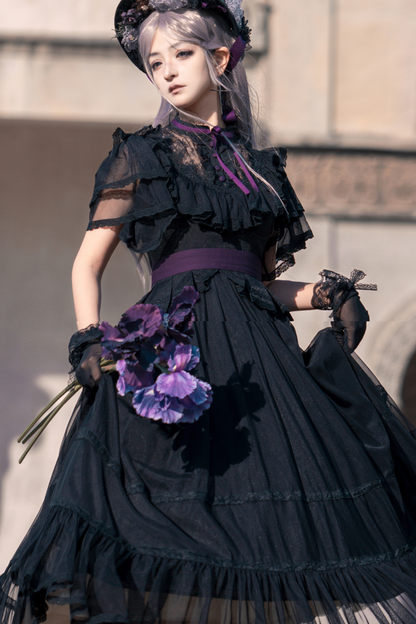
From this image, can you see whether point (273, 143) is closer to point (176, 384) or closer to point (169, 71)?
point (169, 71)

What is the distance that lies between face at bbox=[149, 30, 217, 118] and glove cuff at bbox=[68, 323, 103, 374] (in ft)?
2.58

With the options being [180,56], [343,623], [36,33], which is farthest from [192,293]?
[36,33]

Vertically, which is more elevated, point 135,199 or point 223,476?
point 135,199

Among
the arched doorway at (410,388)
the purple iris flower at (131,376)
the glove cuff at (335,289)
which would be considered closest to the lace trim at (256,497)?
the purple iris flower at (131,376)

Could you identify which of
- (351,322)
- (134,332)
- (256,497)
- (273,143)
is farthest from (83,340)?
(273,143)

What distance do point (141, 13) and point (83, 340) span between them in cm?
108

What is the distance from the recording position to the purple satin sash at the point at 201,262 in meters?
1.98

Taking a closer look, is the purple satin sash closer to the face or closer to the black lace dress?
the black lace dress

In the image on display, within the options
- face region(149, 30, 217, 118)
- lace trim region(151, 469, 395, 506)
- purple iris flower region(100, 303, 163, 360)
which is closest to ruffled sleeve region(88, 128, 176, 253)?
face region(149, 30, 217, 118)

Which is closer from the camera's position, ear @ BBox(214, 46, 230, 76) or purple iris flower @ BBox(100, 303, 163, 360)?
purple iris flower @ BBox(100, 303, 163, 360)

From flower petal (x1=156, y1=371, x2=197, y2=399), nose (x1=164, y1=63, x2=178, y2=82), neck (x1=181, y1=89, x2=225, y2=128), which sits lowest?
flower petal (x1=156, y1=371, x2=197, y2=399)

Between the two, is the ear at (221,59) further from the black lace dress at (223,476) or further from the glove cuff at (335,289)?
the glove cuff at (335,289)
